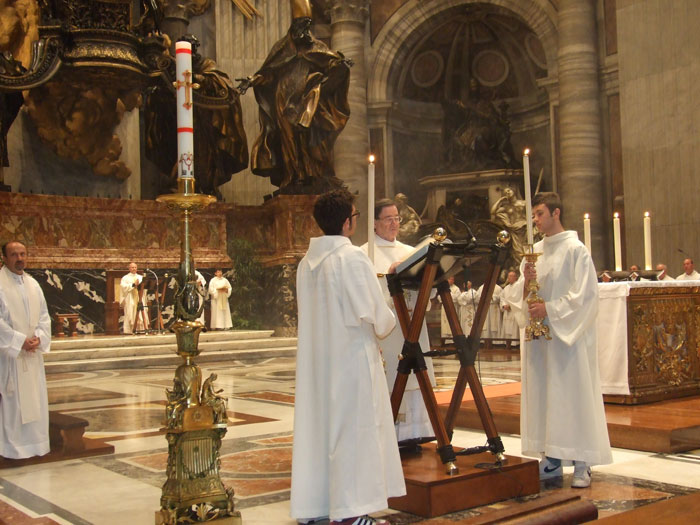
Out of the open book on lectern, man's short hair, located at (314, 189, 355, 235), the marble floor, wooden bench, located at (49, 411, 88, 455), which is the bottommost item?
the marble floor

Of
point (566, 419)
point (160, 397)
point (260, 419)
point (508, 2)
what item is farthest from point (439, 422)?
point (508, 2)

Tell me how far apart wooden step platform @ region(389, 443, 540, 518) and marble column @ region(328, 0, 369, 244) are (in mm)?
16540

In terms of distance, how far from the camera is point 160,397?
851cm

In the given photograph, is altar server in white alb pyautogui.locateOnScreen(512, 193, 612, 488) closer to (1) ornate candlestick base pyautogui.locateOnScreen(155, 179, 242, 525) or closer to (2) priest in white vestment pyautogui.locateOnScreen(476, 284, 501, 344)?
(1) ornate candlestick base pyautogui.locateOnScreen(155, 179, 242, 525)

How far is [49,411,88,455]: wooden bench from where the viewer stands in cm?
571

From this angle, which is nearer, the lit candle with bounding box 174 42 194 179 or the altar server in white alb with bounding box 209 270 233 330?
the lit candle with bounding box 174 42 194 179

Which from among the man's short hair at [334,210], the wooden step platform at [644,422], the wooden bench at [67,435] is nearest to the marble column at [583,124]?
the wooden step platform at [644,422]

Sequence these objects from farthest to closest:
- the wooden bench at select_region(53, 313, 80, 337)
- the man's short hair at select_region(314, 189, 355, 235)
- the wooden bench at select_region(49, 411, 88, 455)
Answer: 1. the wooden bench at select_region(53, 313, 80, 337)
2. the wooden bench at select_region(49, 411, 88, 455)
3. the man's short hair at select_region(314, 189, 355, 235)

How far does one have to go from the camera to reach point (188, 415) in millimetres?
3467

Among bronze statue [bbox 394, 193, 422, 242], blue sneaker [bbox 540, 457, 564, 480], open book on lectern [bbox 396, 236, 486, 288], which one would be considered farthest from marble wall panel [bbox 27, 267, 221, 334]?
open book on lectern [bbox 396, 236, 486, 288]

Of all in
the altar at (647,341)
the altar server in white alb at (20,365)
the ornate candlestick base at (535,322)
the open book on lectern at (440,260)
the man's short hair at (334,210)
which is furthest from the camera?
the altar at (647,341)

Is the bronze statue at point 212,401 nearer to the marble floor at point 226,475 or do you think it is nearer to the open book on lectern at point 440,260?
the marble floor at point 226,475

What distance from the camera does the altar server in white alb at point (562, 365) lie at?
4500mm

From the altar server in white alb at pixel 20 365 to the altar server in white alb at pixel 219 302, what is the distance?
9.82 metres
